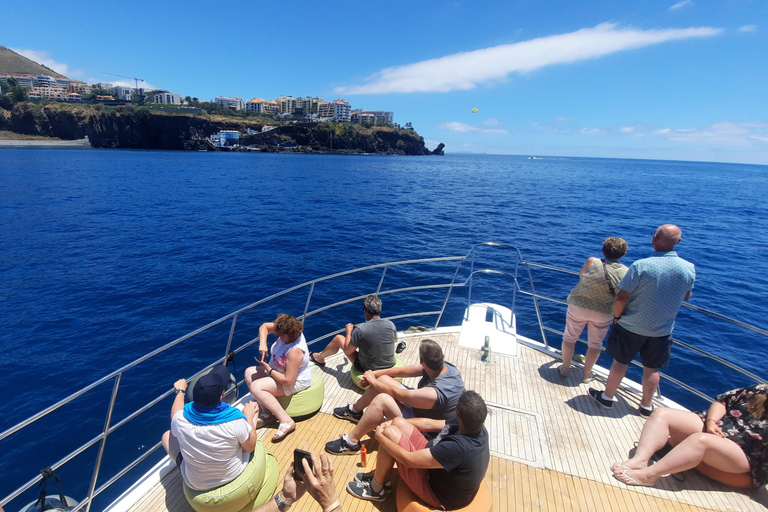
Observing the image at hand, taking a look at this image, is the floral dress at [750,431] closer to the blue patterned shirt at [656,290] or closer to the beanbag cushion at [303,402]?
the blue patterned shirt at [656,290]

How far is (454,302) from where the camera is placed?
589 inches

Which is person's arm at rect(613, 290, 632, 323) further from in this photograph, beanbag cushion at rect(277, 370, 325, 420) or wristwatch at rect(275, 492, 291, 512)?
wristwatch at rect(275, 492, 291, 512)


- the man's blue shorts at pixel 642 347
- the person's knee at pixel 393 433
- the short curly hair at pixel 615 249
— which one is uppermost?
the short curly hair at pixel 615 249

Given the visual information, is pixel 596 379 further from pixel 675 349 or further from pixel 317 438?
pixel 675 349

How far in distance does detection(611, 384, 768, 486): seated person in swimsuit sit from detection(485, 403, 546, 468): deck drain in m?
0.76

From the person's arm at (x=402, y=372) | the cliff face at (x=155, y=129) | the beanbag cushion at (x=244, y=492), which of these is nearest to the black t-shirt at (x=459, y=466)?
the person's arm at (x=402, y=372)

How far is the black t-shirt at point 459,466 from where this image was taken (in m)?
2.66

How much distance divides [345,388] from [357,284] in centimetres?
1168

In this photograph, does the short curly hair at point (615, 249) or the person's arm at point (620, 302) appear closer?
the person's arm at point (620, 302)

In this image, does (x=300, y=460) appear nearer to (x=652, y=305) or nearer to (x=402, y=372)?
(x=402, y=372)

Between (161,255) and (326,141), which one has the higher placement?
(326,141)

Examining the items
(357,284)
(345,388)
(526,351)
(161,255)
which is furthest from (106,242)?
(526,351)

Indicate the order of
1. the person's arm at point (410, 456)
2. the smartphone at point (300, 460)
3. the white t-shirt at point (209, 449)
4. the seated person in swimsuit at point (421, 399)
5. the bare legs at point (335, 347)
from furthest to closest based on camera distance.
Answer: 1. the bare legs at point (335, 347)
2. the seated person in swimsuit at point (421, 399)
3. the white t-shirt at point (209, 449)
4. the person's arm at point (410, 456)
5. the smartphone at point (300, 460)

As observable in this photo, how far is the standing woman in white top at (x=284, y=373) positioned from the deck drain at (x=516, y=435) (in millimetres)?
2313
